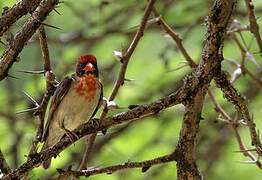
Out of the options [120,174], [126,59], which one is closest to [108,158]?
[120,174]

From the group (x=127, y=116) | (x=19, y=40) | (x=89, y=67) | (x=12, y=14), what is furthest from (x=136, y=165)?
(x=89, y=67)

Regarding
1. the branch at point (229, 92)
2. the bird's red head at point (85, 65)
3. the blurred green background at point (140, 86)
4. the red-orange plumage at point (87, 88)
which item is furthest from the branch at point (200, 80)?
the blurred green background at point (140, 86)

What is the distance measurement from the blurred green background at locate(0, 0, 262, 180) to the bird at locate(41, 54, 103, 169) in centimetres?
86

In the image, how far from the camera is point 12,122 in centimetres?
542

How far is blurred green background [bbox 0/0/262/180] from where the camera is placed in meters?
5.43

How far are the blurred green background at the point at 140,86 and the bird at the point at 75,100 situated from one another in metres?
0.86

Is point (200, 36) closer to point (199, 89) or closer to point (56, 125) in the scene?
point (56, 125)

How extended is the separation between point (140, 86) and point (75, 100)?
4.72 ft

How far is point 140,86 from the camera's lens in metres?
5.64

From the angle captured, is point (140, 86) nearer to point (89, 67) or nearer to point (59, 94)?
point (89, 67)

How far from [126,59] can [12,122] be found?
2.41 metres

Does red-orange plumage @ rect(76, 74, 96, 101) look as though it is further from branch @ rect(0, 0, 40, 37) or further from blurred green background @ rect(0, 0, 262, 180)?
branch @ rect(0, 0, 40, 37)

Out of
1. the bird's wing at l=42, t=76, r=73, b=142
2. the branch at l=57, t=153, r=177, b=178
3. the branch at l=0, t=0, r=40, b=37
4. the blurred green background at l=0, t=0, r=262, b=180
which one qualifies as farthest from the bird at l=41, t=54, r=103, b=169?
the branch at l=0, t=0, r=40, b=37

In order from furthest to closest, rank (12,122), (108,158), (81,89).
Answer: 1. (12,122)
2. (108,158)
3. (81,89)
